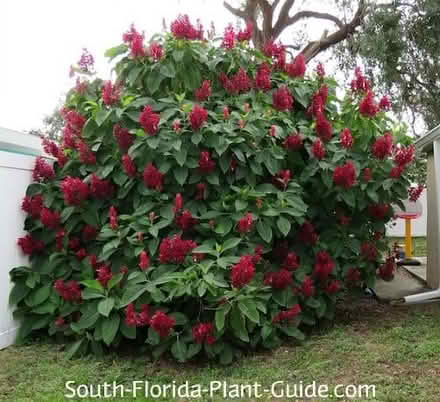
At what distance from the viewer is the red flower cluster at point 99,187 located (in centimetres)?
320

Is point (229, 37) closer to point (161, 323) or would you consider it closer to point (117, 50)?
point (117, 50)

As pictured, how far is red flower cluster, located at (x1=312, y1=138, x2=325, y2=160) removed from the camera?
3223mm

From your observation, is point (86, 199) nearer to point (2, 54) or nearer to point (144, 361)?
point (144, 361)

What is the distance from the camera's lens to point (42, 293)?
3.23 metres

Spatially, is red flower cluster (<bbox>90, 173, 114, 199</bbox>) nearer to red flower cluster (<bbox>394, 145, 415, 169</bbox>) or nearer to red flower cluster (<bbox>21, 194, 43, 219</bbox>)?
red flower cluster (<bbox>21, 194, 43, 219</bbox>)

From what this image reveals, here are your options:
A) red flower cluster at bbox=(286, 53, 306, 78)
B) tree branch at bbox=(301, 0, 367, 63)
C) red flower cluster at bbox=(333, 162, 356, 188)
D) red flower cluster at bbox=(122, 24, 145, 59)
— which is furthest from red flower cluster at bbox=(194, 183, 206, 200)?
tree branch at bbox=(301, 0, 367, 63)

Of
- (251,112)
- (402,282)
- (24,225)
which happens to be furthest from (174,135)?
(402,282)

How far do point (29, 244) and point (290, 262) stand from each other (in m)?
1.70

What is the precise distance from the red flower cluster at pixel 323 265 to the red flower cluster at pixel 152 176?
3.75ft

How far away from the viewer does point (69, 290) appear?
3.03 meters

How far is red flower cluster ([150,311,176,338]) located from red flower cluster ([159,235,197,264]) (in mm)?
284

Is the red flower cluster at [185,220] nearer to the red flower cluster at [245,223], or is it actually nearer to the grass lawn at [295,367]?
the red flower cluster at [245,223]

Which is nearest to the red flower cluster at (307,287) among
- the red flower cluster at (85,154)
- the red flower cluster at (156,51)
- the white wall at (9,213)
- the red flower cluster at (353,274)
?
the red flower cluster at (353,274)

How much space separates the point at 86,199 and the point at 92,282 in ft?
2.05
